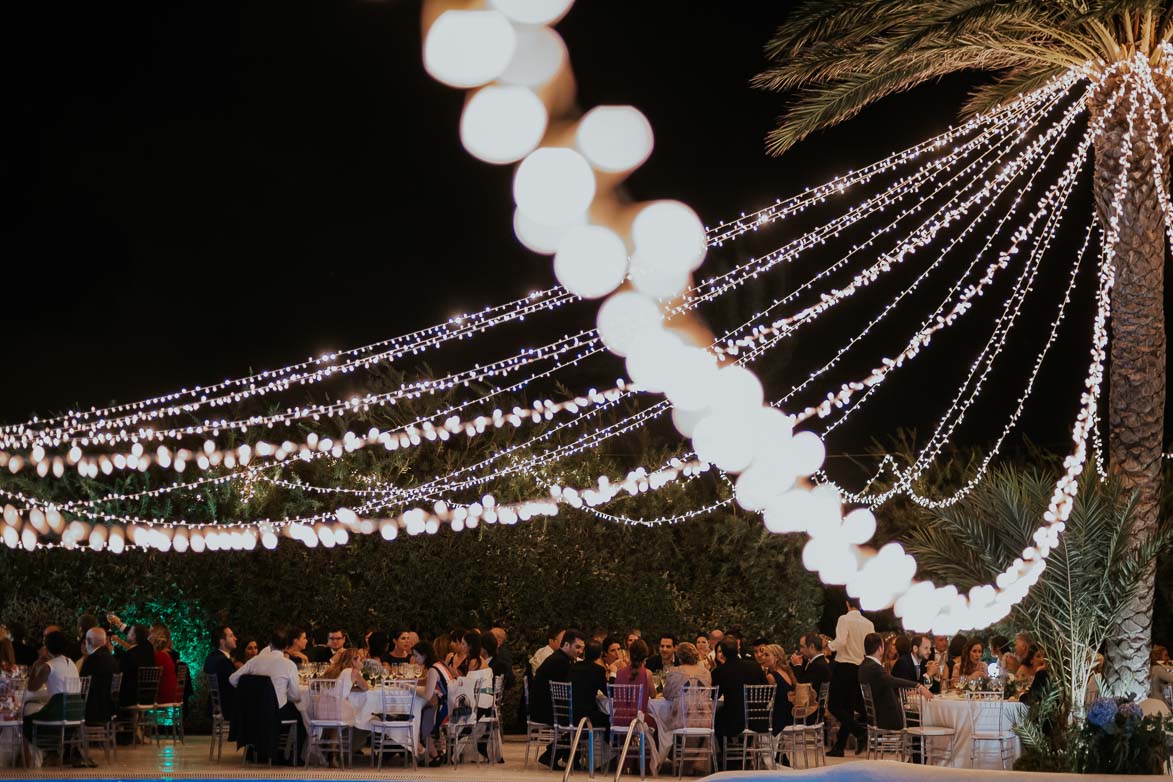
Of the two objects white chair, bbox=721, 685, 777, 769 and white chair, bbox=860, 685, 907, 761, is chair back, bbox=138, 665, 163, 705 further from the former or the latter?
white chair, bbox=860, 685, 907, 761

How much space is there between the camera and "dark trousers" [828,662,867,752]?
13.8 m

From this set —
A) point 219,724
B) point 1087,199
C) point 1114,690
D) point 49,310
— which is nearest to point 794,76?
point 1114,690

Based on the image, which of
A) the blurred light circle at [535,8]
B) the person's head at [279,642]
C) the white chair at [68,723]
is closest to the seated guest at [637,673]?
the person's head at [279,642]

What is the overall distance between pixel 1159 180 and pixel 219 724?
9.66m

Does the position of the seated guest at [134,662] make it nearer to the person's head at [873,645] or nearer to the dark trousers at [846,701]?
the dark trousers at [846,701]

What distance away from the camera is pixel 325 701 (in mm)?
12203

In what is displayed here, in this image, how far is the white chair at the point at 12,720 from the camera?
39.3 feet

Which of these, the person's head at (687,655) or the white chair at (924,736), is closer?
the white chair at (924,736)

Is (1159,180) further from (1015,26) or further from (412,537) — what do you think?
(412,537)

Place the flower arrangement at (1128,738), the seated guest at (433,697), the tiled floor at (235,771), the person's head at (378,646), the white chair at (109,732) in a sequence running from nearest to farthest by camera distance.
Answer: the flower arrangement at (1128,738) → the tiled floor at (235,771) → the seated guest at (433,697) → the white chair at (109,732) → the person's head at (378,646)

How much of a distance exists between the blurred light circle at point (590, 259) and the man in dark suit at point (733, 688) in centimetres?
555

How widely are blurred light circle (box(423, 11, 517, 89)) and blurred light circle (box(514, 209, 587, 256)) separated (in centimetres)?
73

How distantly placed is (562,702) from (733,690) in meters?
1.55

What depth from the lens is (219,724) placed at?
13.1 metres
